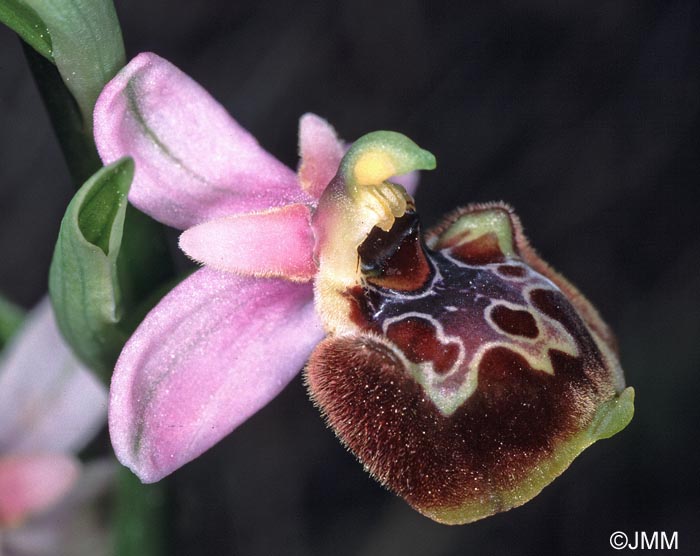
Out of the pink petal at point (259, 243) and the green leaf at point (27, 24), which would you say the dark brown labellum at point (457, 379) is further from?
the green leaf at point (27, 24)

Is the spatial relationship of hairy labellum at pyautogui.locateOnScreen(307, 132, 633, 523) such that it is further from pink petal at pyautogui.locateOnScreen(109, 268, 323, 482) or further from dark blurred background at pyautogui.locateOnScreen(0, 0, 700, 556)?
dark blurred background at pyautogui.locateOnScreen(0, 0, 700, 556)

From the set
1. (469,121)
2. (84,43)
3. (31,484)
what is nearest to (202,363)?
(84,43)

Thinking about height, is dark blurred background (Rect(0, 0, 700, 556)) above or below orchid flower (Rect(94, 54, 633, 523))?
below

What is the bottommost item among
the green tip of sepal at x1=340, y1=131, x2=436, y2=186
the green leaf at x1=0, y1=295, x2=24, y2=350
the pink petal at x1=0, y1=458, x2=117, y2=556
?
the pink petal at x1=0, y1=458, x2=117, y2=556

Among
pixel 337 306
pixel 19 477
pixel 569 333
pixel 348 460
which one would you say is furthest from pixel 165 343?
pixel 348 460

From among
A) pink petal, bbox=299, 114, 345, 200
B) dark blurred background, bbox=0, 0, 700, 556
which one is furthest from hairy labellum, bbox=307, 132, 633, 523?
dark blurred background, bbox=0, 0, 700, 556

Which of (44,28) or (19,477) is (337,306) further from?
(19,477)

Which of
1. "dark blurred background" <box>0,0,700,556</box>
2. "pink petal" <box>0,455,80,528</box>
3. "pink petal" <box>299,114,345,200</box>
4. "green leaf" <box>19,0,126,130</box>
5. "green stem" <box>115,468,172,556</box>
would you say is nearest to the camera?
"green leaf" <box>19,0,126,130</box>

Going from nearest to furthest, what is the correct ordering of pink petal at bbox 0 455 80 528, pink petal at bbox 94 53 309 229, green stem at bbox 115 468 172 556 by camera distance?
1. pink petal at bbox 94 53 309 229
2. green stem at bbox 115 468 172 556
3. pink petal at bbox 0 455 80 528

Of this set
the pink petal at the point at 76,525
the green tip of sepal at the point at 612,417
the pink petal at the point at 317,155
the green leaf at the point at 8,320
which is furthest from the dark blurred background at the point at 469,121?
the green tip of sepal at the point at 612,417
